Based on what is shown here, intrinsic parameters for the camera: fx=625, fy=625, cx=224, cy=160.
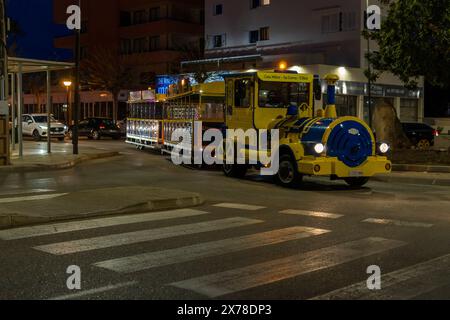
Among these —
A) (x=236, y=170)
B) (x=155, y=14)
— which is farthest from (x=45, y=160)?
(x=155, y=14)

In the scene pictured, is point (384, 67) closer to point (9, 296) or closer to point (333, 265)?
point (333, 265)

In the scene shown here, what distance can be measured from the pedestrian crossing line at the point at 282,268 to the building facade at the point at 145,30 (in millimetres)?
49328

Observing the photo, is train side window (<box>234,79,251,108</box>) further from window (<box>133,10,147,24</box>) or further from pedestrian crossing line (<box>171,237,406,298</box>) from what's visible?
window (<box>133,10,147,24</box>)

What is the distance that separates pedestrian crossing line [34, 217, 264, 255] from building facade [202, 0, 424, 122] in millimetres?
29461

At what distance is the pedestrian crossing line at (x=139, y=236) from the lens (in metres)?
8.09

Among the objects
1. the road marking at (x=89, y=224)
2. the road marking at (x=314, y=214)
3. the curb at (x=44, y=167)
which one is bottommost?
the road marking at (x=314, y=214)

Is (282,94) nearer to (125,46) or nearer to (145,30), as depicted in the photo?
(145,30)

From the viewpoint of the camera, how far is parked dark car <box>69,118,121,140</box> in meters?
41.5

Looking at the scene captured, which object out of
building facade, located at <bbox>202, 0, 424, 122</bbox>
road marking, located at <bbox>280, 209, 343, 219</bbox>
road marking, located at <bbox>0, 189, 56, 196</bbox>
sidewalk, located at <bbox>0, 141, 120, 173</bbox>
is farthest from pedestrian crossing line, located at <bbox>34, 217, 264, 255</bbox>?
building facade, located at <bbox>202, 0, 424, 122</bbox>

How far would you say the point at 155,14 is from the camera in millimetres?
62281

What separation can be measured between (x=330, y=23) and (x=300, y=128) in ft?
97.3

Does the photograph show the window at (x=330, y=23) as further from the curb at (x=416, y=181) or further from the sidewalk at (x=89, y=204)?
the sidewalk at (x=89, y=204)

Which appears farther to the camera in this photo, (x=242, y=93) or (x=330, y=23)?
(x=330, y=23)

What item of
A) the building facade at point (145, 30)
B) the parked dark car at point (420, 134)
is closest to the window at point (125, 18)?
the building facade at point (145, 30)
